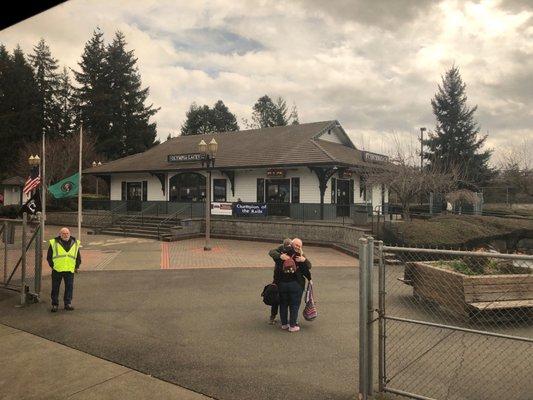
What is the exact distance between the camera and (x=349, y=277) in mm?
12430

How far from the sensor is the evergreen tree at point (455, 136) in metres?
39.8

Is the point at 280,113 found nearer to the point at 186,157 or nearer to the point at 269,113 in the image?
the point at 269,113

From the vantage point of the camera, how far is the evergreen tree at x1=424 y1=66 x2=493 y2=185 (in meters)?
39.8

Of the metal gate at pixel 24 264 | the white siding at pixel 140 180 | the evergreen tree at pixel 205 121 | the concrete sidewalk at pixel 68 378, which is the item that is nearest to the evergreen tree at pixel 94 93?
the evergreen tree at pixel 205 121

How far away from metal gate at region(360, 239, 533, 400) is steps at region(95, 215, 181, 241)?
14.9 meters

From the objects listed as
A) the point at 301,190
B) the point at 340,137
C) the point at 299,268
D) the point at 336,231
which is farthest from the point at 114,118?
the point at 299,268

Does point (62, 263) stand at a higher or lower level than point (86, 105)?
lower

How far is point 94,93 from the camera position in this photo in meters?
58.8

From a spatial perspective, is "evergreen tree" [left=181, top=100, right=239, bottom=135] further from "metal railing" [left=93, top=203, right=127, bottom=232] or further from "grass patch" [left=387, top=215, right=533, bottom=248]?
"grass patch" [left=387, top=215, right=533, bottom=248]

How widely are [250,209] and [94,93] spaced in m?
45.7

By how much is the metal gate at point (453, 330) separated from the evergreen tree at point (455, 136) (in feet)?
112

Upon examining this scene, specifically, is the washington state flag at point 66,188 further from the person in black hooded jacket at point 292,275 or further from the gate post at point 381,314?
the gate post at point 381,314

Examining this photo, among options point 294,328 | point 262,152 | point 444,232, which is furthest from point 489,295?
point 262,152

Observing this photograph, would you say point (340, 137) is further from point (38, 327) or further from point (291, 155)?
point (38, 327)
